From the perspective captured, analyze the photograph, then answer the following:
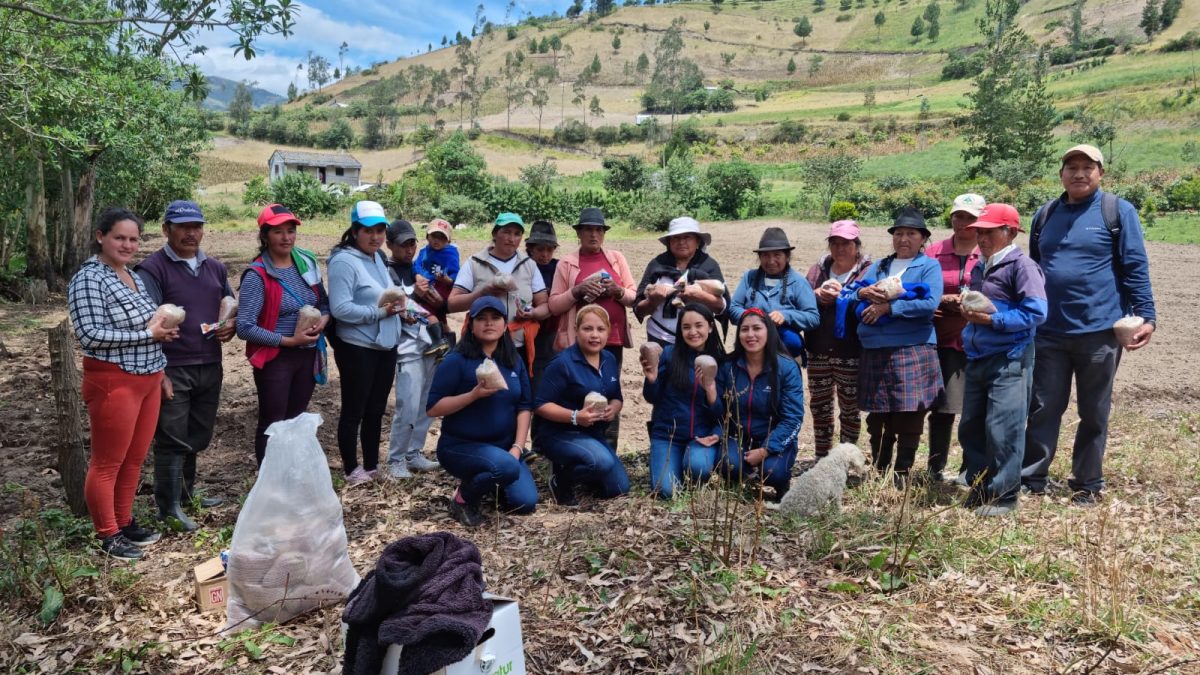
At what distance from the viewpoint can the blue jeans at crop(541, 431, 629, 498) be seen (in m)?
4.61

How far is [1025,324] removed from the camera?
4.19 meters

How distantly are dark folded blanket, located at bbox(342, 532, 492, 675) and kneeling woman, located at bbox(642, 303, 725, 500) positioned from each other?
6.88 feet

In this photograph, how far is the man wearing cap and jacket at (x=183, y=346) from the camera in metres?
4.13

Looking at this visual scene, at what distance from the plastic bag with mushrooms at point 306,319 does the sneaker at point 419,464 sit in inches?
54.1

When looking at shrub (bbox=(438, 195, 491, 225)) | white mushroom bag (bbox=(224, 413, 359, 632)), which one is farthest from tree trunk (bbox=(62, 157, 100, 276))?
shrub (bbox=(438, 195, 491, 225))

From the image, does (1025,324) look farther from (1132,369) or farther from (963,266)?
(1132,369)

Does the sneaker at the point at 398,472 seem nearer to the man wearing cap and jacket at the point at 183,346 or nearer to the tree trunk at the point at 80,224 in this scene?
the man wearing cap and jacket at the point at 183,346

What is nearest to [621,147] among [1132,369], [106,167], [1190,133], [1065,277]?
[1190,133]

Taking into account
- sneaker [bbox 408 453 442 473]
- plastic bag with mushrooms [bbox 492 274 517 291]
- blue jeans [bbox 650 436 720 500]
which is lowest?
sneaker [bbox 408 453 442 473]

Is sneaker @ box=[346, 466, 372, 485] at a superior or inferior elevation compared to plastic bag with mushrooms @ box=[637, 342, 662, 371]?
inferior

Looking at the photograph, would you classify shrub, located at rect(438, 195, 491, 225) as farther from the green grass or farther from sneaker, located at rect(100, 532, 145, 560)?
the green grass

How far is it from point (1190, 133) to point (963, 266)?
44361 millimetres

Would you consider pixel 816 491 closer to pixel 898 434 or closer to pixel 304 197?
pixel 898 434

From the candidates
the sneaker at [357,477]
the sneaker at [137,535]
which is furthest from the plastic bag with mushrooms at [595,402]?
the sneaker at [137,535]
